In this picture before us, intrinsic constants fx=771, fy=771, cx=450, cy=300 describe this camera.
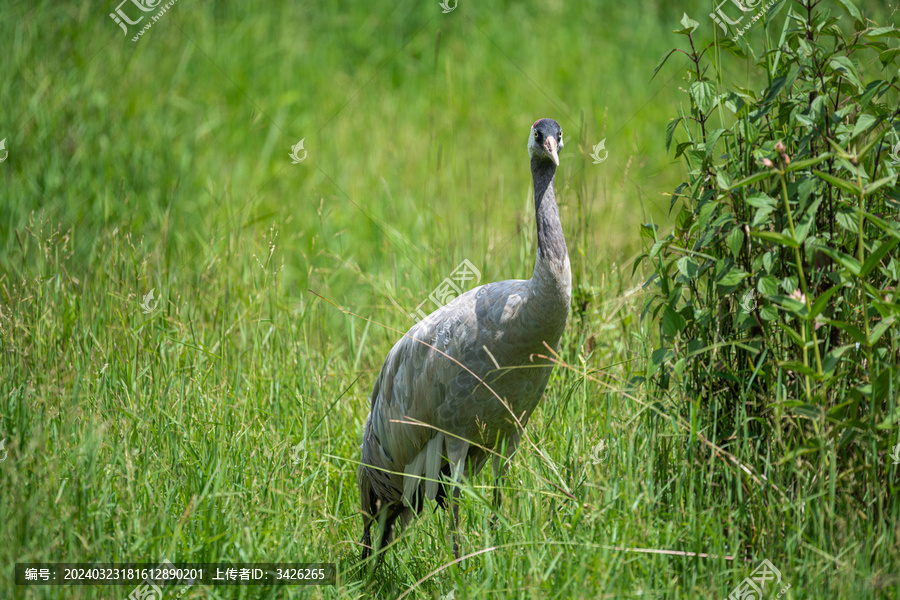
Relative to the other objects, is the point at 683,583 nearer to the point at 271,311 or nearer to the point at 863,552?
the point at 863,552

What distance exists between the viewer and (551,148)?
3.38 meters

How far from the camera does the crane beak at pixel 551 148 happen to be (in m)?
3.35

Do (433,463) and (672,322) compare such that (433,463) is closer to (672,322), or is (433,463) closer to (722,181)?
(672,322)

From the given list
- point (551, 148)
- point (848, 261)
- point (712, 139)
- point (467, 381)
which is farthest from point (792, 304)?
point (467, 381)

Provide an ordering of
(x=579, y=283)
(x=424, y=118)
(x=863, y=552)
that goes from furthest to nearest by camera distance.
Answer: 1. (x=424, y=118)
2. (x=579, y=283)
3. (x=863, y=552)

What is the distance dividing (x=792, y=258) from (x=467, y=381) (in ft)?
4.94

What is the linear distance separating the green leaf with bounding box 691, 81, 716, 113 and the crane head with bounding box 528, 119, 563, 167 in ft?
2.27

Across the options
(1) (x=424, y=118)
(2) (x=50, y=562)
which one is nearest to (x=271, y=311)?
(2) (x=50, y=562)

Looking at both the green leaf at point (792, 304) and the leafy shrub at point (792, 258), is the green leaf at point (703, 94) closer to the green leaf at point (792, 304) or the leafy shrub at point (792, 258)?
the leafy shrub at point (792, 258)

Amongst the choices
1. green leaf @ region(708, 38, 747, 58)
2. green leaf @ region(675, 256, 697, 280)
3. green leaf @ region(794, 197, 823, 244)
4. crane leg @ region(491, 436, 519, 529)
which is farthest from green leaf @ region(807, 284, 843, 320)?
crane leg @ region(491, 436, 519, 529)

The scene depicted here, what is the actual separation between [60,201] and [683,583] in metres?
5.77

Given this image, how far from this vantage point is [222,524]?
3.06 m

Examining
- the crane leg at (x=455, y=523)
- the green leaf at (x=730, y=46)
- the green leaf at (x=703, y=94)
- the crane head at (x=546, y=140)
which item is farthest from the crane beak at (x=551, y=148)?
the crane leg at (x=455, y=523)

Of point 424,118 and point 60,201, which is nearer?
point 60,201
